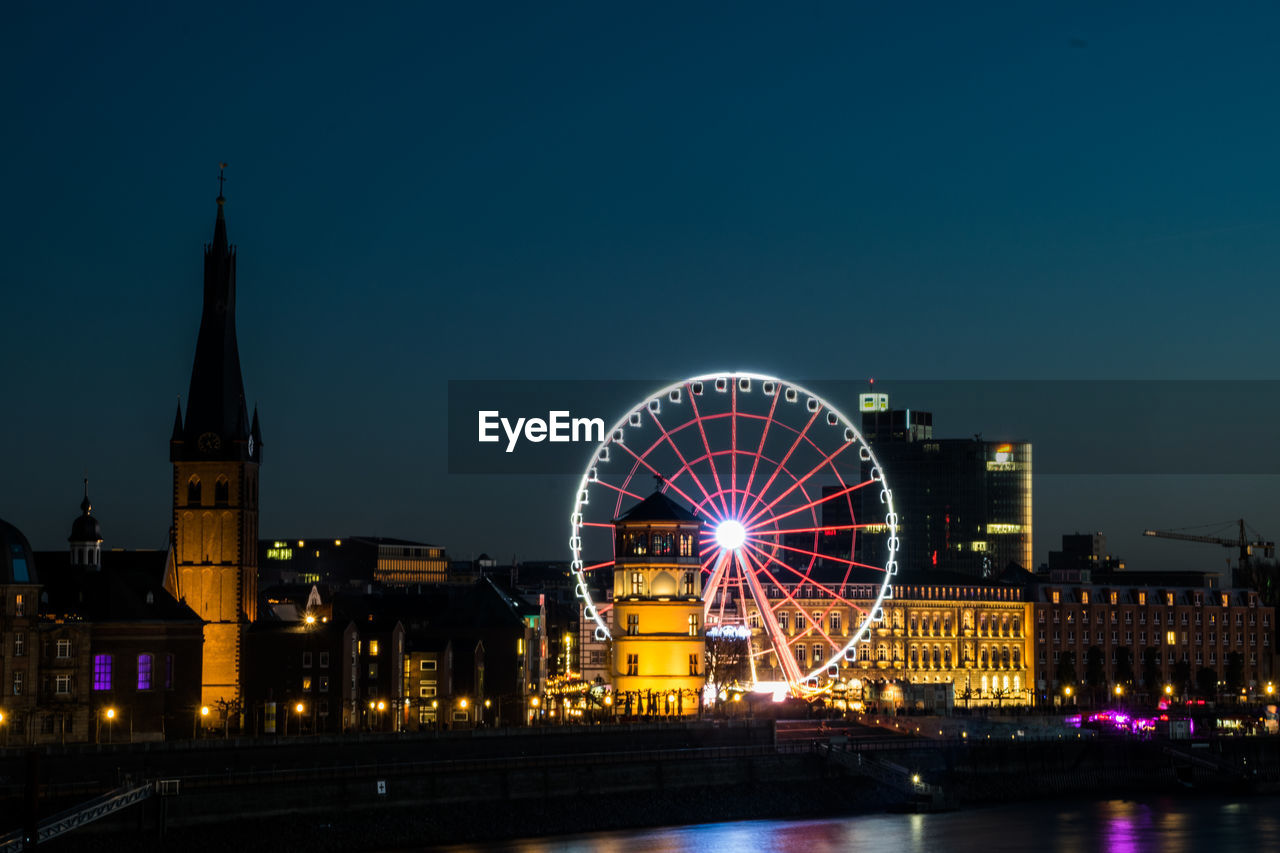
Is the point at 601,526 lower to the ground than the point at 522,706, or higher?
higher

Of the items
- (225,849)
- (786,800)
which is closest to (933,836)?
(786,800)

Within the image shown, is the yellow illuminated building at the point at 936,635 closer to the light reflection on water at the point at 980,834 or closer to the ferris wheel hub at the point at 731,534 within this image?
the ferris wheel hub at the point at 731,534

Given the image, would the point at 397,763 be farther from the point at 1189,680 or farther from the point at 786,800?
the point at 1189,680

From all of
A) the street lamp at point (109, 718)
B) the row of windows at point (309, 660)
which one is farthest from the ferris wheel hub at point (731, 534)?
the street lamp at point (109, 718)

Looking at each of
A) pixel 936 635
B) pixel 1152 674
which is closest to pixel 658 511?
pixel 936 635

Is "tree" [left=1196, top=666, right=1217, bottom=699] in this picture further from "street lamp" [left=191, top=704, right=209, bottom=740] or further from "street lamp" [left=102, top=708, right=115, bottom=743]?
"street lamp" [left=102, top=708, right=115, bottom=743]

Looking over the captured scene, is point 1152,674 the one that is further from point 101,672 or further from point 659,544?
point 101,672
